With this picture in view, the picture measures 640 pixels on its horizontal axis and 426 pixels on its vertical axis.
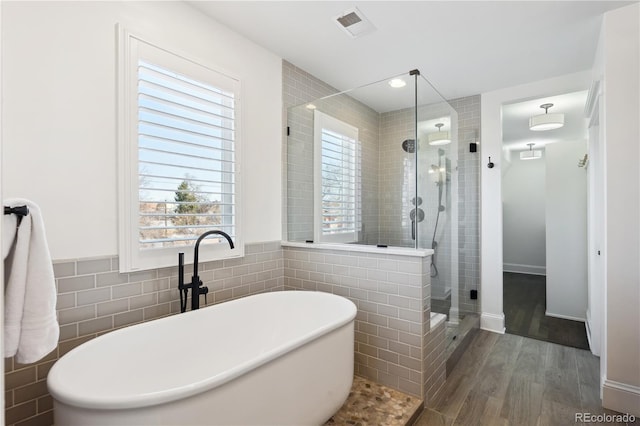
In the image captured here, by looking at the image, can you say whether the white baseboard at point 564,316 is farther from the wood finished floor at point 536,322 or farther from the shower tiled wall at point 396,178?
the shower tiled wall at point 396,178

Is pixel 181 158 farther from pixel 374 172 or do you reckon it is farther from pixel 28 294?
pixel 374 172

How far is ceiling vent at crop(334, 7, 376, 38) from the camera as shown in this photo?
7.19 ft

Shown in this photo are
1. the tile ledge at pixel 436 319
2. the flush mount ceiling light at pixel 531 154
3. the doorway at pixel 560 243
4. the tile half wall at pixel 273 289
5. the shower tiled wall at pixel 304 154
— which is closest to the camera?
the tile half wall at pixel 273 289

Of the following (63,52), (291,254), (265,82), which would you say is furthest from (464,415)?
(63,52)

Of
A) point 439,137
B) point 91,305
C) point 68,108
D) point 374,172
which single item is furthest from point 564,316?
point 68,108

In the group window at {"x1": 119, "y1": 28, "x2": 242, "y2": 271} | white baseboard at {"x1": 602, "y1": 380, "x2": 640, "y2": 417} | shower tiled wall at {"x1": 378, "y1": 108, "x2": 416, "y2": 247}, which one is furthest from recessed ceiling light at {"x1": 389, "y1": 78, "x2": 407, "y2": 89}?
white baseboard at {"x1": 602, "y1": 380, "x2": 640, "y2": 417}

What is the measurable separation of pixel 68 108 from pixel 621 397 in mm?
3733

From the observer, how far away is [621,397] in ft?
6.84

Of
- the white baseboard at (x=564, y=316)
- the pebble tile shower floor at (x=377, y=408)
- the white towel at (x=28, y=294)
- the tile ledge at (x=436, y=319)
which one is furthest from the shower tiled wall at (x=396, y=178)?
the white baseboard at (x=564, y=316)

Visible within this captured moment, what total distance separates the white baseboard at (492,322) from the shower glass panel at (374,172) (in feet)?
2.25

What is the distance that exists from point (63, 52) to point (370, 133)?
2.35m

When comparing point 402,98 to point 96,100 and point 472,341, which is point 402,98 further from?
point 472,341

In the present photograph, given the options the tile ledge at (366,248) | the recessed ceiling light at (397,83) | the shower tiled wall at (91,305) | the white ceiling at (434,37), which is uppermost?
the white ceiling at (434,37)

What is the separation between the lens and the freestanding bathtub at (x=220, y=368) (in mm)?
1120
